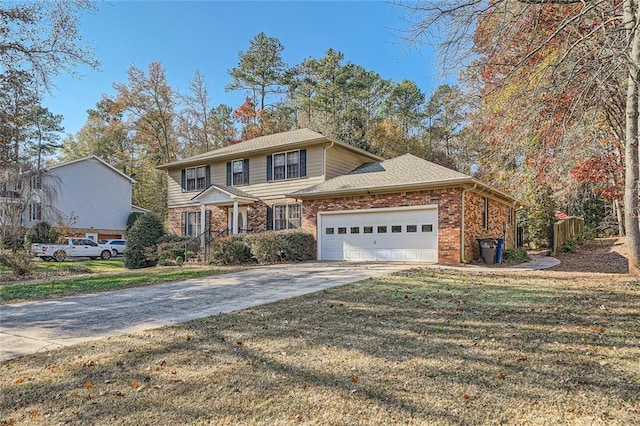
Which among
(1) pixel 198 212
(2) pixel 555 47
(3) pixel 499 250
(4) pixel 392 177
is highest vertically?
(2) pixel 555 47

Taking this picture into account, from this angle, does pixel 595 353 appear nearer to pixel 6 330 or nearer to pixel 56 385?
pixel 56 385

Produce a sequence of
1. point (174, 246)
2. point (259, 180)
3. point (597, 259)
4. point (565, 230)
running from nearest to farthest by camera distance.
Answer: point (597, 259) < point (174, 246) < point (259, 180) < point (565, 230)

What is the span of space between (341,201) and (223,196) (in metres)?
5.99

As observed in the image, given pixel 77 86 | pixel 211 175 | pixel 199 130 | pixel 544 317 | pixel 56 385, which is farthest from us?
pixel 199 130

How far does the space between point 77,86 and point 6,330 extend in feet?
27.0

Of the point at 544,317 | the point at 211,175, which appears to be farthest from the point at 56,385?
the point at 211,175

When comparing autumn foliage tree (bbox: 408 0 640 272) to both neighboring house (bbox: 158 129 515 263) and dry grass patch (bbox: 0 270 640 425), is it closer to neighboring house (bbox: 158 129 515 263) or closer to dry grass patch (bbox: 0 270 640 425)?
dry grass patch (bbox: 0 270 640 425)

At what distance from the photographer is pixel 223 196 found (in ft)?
60.7

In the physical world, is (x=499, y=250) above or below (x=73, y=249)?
above

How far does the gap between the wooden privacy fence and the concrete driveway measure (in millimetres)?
12419

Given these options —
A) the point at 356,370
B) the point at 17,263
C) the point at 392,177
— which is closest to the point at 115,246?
the point at 17,263

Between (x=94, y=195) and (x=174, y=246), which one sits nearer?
(x=174, y=246)

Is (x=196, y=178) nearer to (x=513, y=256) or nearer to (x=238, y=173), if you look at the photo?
(x=238, y=173)

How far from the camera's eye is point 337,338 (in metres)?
4.78
